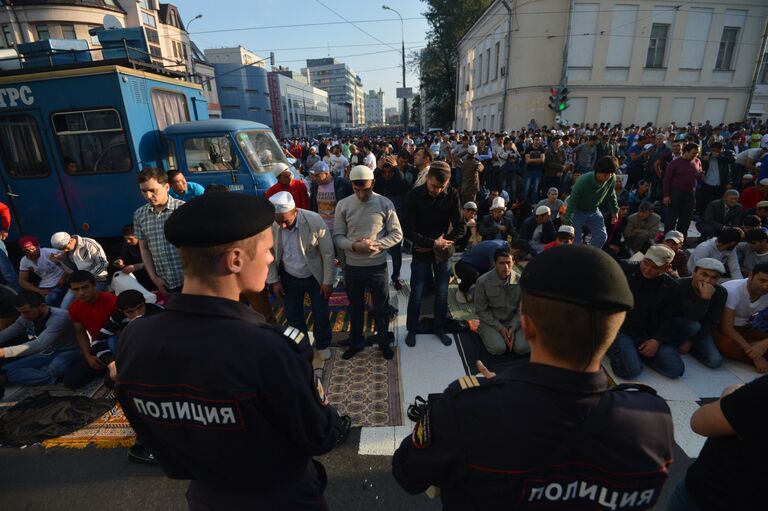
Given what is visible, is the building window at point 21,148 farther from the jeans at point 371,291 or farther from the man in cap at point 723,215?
the man in cap at point 723,215

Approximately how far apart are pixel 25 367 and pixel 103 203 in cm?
331

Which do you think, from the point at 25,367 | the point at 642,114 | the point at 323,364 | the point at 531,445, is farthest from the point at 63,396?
the point at 642,114

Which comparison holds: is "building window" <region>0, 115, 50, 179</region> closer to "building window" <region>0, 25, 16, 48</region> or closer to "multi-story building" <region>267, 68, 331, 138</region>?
"building window" <region>0, 25, 16, 48</region>

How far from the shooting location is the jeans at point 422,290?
4.29 m

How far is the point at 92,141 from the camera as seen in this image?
20.2 ft

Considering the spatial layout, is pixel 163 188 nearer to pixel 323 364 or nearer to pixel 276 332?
pixel 323 364

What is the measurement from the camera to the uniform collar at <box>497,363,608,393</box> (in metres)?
0.98

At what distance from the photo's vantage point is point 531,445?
3.15 feet

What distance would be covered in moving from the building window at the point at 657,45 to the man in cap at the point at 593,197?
23.1m

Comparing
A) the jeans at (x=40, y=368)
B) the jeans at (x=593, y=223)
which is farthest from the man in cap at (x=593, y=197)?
the jeans at (x=40, y=368)

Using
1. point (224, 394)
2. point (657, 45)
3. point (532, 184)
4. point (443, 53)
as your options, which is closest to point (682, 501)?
point (224, 394)

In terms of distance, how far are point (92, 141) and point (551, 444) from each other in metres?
7.70

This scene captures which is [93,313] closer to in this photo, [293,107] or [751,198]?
[751,198]

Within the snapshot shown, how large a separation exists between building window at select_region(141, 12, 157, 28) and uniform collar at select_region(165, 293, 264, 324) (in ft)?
158
